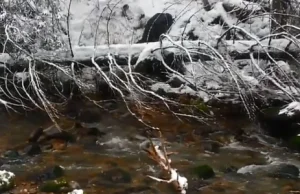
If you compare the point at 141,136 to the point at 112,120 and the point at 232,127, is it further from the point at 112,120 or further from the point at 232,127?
the point at 232,127

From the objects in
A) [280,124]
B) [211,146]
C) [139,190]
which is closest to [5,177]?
[139,190]

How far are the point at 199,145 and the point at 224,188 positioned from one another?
1410mm

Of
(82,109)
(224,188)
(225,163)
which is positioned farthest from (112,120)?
(224,188)

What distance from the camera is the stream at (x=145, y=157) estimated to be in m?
6.19

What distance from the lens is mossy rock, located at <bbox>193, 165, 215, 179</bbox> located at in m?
6.40

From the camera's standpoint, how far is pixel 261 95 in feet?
27.5

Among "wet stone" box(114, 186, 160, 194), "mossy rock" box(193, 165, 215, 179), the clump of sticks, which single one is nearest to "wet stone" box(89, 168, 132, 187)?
"wet stone" box(114, 186, 160, 194)

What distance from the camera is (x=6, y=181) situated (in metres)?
6.04

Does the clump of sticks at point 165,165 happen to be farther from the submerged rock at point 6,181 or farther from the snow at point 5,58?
the snow at point 5,58

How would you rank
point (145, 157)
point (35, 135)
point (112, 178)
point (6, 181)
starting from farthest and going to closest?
point (35, 135) < point (145, 157) < point (112, 178) < point (6, 181)

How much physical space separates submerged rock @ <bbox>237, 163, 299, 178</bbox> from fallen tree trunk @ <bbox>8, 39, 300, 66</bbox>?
7.65ft

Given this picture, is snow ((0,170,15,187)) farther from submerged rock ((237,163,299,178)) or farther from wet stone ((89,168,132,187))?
submerged rock ((237,163,299,178))

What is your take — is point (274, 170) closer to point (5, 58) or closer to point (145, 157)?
point (145, 157)

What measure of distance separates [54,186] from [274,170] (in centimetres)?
279
